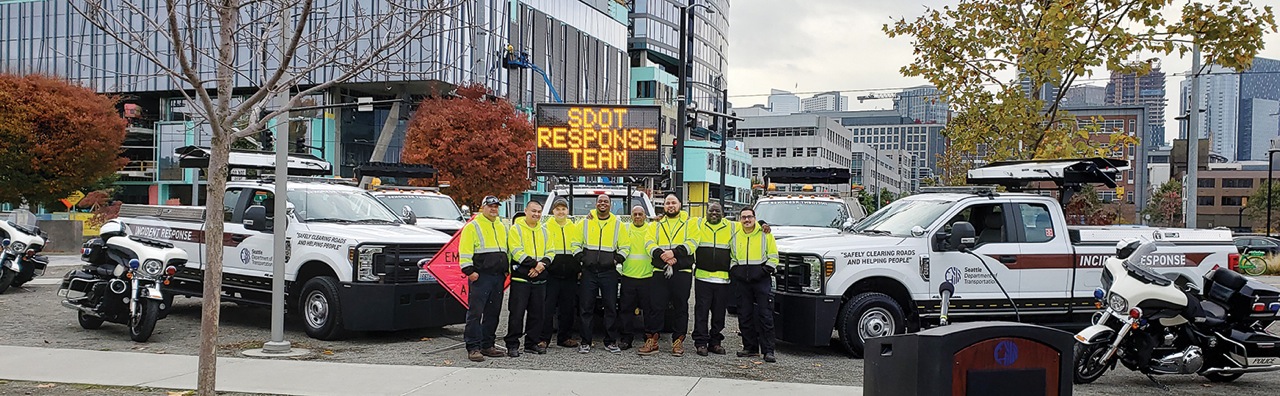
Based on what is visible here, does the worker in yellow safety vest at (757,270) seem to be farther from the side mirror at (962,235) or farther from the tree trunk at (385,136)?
the tree trunk at (385,136)

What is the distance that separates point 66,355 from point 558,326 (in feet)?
16.0

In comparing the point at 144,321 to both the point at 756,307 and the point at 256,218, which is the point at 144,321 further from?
the point at 756,307

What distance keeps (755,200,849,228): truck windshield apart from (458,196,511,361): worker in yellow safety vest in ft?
27.5

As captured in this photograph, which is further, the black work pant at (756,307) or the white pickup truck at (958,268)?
the white pickup truck at (958,268)

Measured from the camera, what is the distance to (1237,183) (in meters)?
121

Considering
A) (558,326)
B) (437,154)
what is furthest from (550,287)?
(437,154)

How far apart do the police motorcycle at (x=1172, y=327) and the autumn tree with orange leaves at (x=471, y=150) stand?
3216cm

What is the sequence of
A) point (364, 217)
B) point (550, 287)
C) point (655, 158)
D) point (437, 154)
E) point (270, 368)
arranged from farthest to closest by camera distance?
1. point (437, 154)
2. point (655, 158)
3. point (364, 217)
4. point (550, 287)
5. point (270, 368)

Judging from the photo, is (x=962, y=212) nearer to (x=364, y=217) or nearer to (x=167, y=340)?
(x=364, y=217)

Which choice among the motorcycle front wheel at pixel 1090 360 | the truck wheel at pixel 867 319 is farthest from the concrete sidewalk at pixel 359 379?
the motorcycle front wheel at pixel 1090 360

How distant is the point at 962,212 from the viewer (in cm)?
1154

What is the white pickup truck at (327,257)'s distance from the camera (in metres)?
11.6

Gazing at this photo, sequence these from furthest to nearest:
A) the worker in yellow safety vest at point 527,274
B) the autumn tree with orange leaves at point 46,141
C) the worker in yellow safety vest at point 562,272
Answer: the autumn tree with orange leaves at point 46,141, the worker in yellow safety vest at point 562,272, the worker in yellow safety vest at point 527,274

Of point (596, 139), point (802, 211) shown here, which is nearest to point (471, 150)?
point (802, 211)
